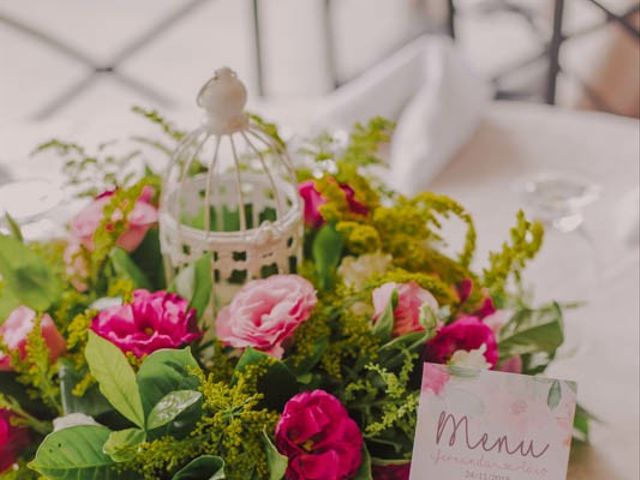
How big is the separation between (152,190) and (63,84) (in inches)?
86.5

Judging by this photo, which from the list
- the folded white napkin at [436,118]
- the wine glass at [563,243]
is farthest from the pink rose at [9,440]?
the folded white napkin at [436,118]

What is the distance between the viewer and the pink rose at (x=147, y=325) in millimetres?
900

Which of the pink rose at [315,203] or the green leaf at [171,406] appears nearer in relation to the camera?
the green leaf at [171,406]

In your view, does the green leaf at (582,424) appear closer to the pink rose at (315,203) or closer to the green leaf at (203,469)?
the pink rose at (315,203)

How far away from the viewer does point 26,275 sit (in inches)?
39.1

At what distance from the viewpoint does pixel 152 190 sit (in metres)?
1.16

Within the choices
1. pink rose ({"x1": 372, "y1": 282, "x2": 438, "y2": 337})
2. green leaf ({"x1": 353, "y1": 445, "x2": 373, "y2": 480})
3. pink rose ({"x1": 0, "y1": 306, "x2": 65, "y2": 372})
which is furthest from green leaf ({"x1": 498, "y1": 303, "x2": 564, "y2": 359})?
pink rose ({"x1": 0, "y1": 306, "x2": 65, "y2": 372})

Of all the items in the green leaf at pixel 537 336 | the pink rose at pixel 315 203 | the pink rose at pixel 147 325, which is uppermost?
the pink rose at pixel 315 203

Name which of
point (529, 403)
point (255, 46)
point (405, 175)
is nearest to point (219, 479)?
point (529, 403)

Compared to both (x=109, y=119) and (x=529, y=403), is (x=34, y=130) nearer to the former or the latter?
(x=109, y=119)

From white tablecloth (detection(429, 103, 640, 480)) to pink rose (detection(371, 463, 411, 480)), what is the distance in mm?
255

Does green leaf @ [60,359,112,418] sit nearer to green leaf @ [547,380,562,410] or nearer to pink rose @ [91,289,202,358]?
pink rose @ [91,289,202,358]

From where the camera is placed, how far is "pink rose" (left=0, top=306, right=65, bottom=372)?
97cm

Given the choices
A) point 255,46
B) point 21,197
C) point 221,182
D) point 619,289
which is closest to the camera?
point 221,182
